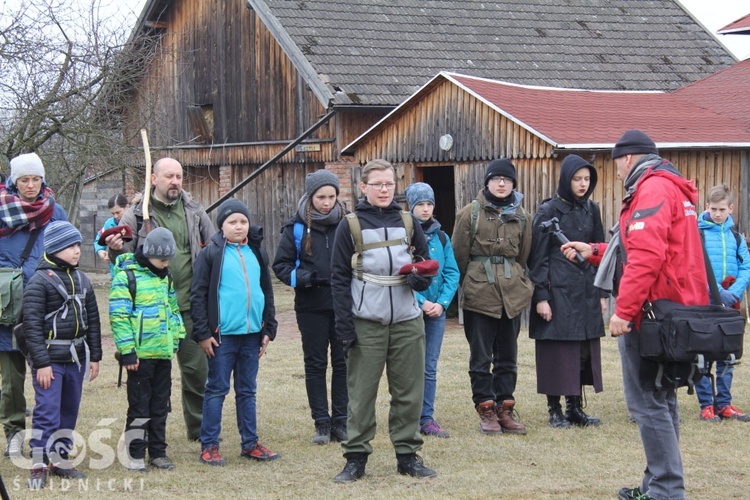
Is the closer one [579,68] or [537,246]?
[537,246]

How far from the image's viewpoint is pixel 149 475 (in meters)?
6.32

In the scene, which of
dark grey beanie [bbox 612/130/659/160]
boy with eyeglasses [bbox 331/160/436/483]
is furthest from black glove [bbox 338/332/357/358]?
dark grey beanie [bbox 612/130/659/160]

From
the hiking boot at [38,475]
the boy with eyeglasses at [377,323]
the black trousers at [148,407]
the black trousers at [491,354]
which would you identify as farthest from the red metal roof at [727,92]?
the hiking boot at [38,475]

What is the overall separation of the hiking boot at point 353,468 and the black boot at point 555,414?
204 cm

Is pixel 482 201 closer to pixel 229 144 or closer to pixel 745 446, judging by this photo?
pixel 745 446

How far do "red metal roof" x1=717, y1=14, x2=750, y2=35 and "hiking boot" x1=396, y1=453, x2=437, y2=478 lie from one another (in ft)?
48.5

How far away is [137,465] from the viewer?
21.1 feet

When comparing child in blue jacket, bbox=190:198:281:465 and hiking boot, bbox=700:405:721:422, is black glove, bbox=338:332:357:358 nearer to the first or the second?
child in blue jacket, bbox=190:198:281:465

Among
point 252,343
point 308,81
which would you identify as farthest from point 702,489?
point 308,81

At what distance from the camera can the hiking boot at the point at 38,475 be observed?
6000mm

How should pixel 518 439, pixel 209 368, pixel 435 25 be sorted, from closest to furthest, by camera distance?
pixel 209 368
pixel 518 439
pixel 435 25

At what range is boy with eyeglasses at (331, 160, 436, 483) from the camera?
611cm

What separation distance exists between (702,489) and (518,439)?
1.65 metres

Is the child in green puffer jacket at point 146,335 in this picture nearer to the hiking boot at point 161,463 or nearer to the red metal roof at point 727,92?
the hiking boot at point 161,463
